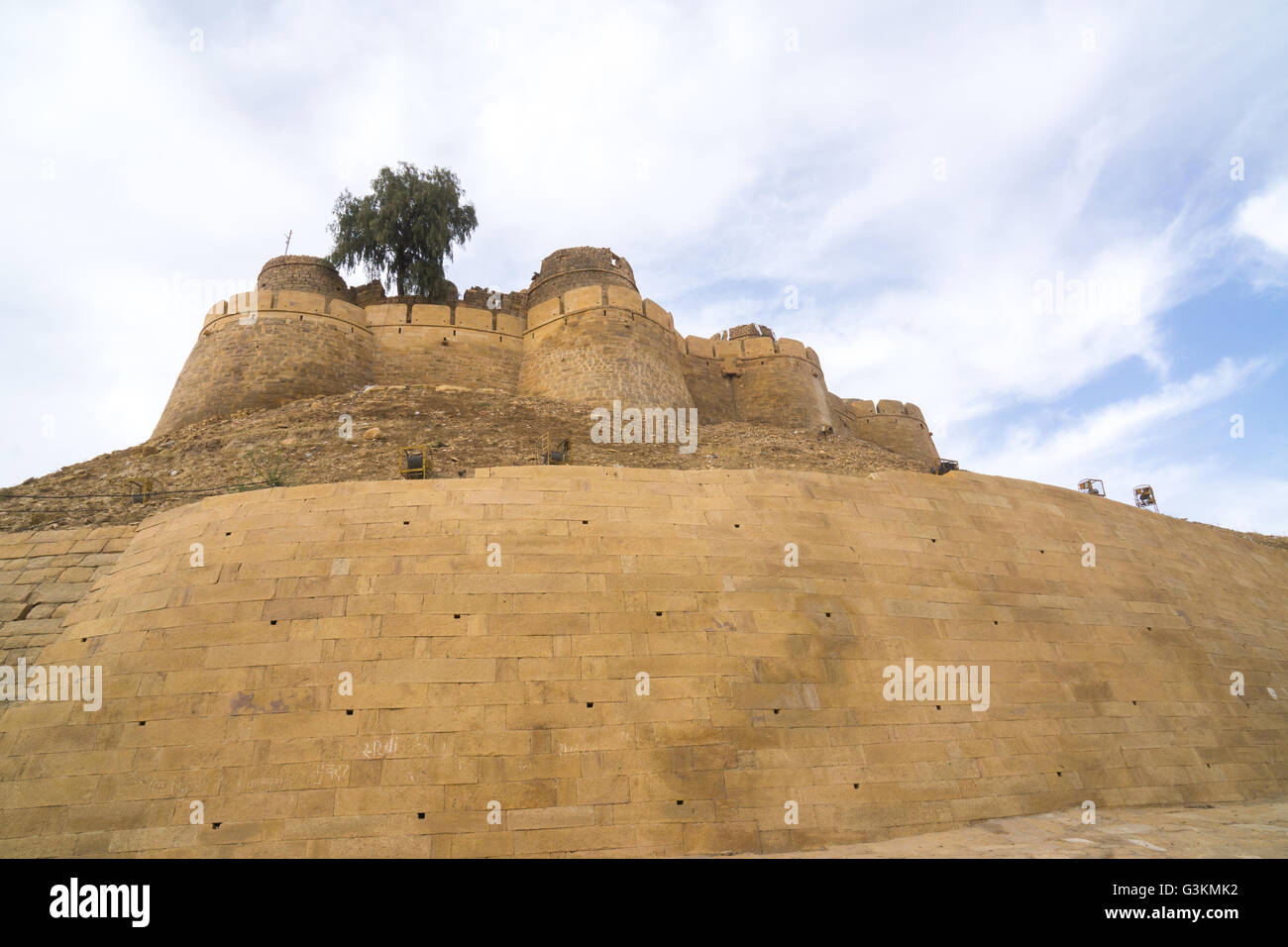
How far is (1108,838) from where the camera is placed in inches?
226

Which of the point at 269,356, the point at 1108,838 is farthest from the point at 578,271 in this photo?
the point at 1108,838

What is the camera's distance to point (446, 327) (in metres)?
19.0

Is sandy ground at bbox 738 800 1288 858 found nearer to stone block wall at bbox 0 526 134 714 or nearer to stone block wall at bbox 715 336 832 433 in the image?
stone block wall at bbox 0 526 134 714

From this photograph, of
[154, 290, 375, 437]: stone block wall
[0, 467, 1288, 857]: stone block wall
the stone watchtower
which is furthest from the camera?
the stone watchtower

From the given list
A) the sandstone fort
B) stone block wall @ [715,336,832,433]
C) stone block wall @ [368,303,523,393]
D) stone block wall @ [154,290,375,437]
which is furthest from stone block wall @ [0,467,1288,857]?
stone block wall @ [715,336,832,433]

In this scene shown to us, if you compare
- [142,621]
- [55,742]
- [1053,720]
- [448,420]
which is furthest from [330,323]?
[1053,720]

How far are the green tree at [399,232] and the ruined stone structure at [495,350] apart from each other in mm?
1643

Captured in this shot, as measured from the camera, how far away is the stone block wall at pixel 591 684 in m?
5.76

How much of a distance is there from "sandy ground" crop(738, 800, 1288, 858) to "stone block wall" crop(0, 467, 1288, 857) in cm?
26

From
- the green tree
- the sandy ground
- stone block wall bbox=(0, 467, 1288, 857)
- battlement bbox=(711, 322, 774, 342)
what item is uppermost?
the green tree

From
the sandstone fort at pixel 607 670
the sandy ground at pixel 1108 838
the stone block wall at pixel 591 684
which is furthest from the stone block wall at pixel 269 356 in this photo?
the sandy ground at pixel 1108 838

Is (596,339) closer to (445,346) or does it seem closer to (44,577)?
(445,346)

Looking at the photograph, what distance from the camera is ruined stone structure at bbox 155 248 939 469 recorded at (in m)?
16.4

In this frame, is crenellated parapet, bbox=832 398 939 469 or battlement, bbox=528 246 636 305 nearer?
battlement, bbox=528 246 636 305
